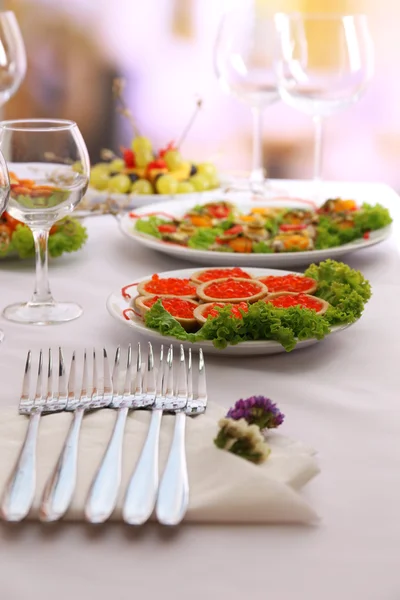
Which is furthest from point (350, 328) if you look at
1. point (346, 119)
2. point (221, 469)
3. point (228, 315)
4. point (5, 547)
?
point (346, 119)

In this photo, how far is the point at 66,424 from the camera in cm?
68

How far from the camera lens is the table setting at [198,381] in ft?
1.80

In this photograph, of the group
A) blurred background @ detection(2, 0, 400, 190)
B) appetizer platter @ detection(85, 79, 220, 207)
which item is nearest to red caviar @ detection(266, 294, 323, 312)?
appetizer platter @ detection(85, 79, 220, 207)

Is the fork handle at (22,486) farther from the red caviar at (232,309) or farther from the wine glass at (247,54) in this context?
the wine glass at (247,54)

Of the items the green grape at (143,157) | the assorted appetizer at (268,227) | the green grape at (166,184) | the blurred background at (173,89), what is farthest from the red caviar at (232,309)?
the blurred background at (173,89)

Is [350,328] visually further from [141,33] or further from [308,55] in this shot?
[141,33]

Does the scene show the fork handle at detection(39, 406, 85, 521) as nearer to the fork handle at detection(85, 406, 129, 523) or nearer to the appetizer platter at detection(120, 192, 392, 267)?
the fork handle at detection(85, 406, 129, 523)

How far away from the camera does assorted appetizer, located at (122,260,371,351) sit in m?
0.88

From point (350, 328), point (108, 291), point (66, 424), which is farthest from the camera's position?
point (108, 291)

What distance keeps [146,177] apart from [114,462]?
120cm

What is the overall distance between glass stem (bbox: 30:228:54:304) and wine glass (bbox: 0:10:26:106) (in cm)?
71

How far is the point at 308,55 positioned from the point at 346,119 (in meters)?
3.21

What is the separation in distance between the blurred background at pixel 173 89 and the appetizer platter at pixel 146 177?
3.02m

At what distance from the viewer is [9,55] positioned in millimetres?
1684
